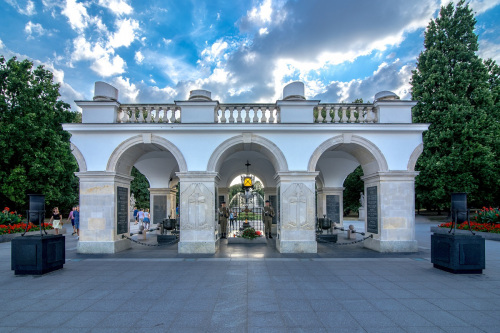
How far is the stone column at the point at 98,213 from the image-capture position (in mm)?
10695

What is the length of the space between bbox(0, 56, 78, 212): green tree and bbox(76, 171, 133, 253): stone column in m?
13.4

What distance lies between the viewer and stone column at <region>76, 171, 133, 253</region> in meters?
10.7

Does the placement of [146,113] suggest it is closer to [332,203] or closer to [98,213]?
[98,213]

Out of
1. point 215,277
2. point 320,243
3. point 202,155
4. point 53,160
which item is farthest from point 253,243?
point 53,160

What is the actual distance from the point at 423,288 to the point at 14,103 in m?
26.3

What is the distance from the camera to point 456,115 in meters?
22.0

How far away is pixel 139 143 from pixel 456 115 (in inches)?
872

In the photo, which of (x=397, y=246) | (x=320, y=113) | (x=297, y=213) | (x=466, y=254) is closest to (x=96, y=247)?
(x=297, y=213)

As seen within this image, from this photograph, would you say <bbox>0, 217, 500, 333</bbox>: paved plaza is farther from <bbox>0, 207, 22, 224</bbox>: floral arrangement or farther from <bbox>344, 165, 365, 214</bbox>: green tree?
<bbox>344, 165, 365, 214</bbox>: green tree

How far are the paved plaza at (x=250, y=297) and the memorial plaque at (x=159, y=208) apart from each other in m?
7.95

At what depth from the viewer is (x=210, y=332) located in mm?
4379

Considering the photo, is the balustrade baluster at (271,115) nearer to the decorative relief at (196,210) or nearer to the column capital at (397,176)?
the decorative relief at (196,210)

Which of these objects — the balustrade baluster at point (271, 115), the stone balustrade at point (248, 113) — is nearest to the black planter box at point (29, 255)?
the stone balustrade at point (248, 113)

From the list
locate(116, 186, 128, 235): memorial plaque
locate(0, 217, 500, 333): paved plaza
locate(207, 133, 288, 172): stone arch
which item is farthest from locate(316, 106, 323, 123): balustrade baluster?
locate(116, 186, 128, 235): memorial plaque
